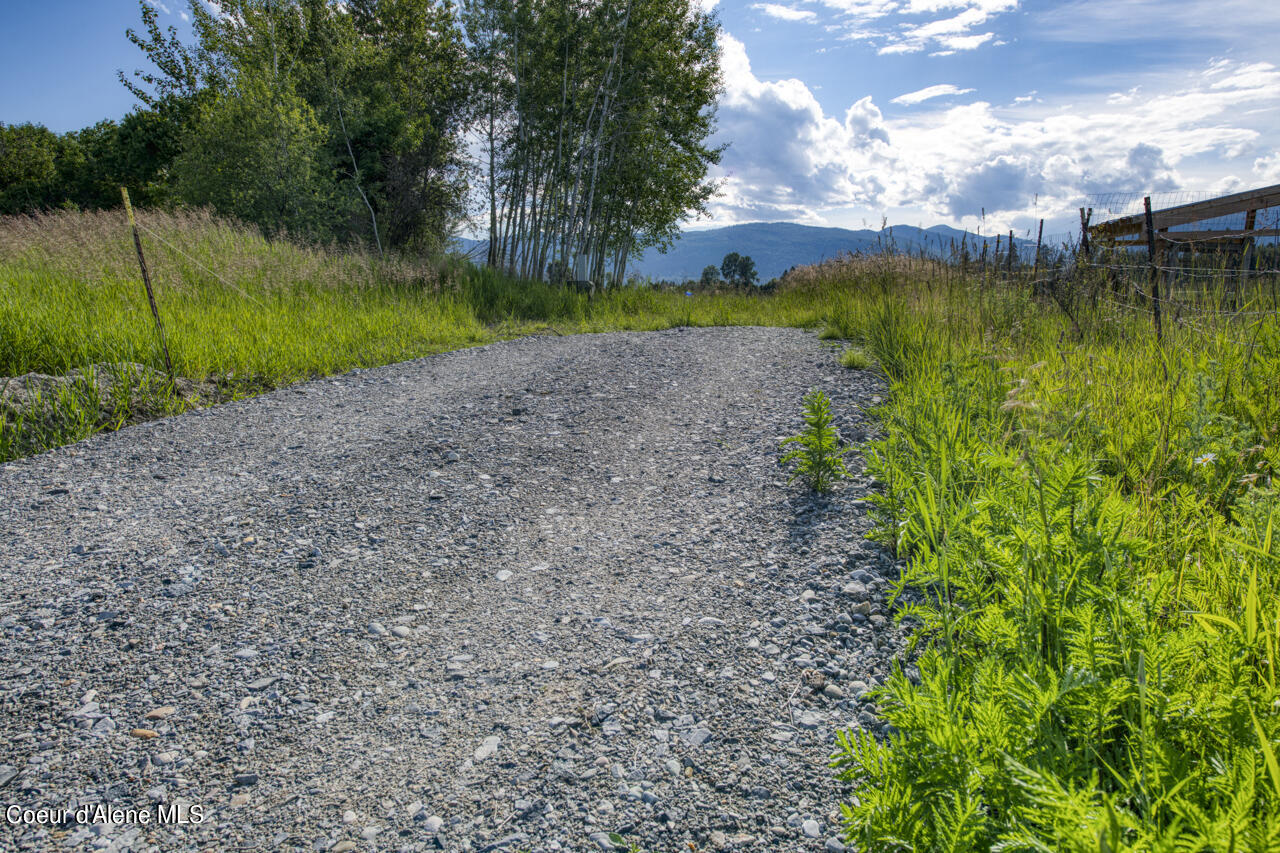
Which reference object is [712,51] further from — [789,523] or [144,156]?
[144,156]

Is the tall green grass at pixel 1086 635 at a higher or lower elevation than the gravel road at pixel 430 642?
higher

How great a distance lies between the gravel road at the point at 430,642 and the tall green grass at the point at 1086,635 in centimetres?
37

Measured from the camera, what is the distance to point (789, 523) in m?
3.42

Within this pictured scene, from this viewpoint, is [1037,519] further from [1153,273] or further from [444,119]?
[444,119]

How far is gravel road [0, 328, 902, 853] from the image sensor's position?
1802 mm

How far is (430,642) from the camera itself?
2.57m

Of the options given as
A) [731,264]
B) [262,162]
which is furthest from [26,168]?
[731,264]

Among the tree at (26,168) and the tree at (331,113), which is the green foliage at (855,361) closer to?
the tree at (331,113)

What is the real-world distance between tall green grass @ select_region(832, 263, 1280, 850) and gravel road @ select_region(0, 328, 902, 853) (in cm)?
37

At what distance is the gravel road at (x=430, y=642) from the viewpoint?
180 centimetres

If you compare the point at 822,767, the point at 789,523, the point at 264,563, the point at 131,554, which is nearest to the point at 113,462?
the point at 131,554

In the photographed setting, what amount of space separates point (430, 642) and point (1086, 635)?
7.25 feet

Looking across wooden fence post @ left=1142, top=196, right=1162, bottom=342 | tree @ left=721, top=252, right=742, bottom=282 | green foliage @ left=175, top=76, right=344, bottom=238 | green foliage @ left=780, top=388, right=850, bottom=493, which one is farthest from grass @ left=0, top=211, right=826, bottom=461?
tree @ left=721, top=252, right=742, bottom=282

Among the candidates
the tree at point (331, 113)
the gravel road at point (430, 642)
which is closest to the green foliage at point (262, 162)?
the tree at point (331, 113)
